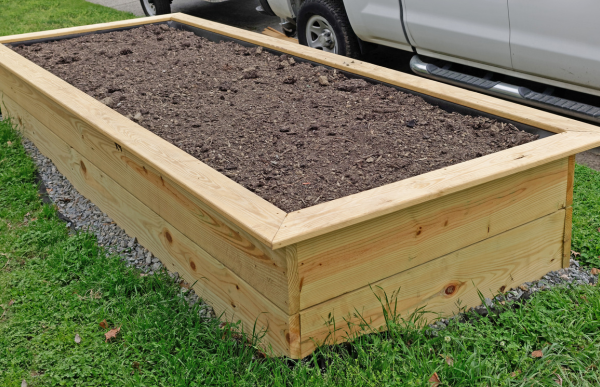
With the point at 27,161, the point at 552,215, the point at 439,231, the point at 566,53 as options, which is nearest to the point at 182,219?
the point at 439,231

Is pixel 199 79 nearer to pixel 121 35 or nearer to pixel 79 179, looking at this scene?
pixel 79 179

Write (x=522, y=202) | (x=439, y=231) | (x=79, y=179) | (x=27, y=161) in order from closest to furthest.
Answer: (x=439, y=231), (x=522, y=202), (x=79, y=179), (x=27, y=161)

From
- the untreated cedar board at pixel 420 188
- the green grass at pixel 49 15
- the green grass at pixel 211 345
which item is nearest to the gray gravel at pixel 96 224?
the green grass at pixel 211 345

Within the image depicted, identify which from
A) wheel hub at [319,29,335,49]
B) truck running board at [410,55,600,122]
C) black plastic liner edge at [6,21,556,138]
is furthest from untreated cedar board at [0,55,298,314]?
wheel hub at [319,29,335,49]

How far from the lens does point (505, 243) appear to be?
284 cm

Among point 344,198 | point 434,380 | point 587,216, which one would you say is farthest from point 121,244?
point 587,216

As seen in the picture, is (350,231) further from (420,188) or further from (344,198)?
(420,188)

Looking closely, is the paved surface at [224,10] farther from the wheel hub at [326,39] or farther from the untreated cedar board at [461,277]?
the untreated cedar board at [461,277]

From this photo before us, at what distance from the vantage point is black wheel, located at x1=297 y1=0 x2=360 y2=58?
19.8 feet

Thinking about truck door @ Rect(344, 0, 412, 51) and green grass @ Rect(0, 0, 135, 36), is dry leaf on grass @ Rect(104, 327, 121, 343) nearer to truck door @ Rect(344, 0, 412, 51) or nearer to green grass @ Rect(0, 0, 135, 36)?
truck door @ Rect(344, 0, 412, 51)

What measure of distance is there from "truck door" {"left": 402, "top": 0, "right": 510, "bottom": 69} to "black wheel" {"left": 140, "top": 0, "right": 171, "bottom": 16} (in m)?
5.15

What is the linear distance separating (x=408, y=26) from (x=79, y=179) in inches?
120

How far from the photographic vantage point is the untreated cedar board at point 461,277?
2459 mm

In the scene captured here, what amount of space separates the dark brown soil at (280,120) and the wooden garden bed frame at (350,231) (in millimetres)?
259
